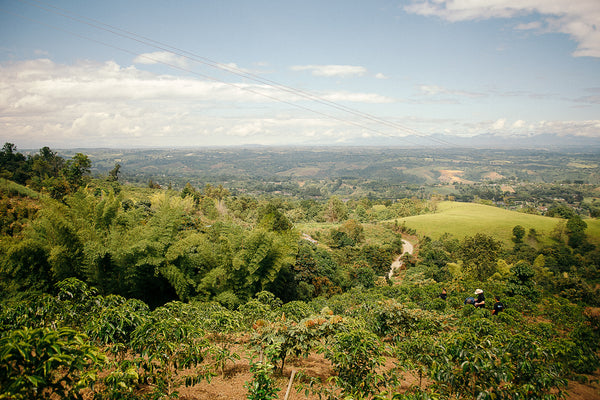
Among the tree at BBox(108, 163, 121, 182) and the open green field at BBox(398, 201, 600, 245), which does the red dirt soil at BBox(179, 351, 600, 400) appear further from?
the tree at BBox(108, 163, 121, 182)

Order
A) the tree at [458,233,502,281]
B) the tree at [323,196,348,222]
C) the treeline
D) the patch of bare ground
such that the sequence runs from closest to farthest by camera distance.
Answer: the tree at [458,233,502,281] → the treeline → the tree at [323,196,348,222] → the patch of bare ground

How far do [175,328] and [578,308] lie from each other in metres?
12.0

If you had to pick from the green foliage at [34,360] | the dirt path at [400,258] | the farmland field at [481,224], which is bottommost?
the dirt path at [400,258]

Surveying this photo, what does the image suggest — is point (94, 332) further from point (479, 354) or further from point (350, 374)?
point (479, 354)

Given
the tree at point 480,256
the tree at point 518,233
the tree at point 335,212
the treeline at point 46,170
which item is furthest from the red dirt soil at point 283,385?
the tree at point 335,212

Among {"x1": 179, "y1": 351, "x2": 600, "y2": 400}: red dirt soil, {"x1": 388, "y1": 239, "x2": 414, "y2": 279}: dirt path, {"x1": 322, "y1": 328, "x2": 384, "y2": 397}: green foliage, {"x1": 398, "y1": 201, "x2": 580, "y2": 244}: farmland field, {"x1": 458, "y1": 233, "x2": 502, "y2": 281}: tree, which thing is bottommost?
{"x1": 388, "y1": 239, "x2": 414, "y2": 279}: dirt path

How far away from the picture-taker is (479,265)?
2059 centimetres

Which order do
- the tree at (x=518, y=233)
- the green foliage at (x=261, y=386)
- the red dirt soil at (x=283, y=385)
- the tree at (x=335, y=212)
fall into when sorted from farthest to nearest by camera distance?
the tree at (x=335, y=212), the tree at (x=518, y=233), the red dirt soil at (x=283, y=385), the green foliage at (x=261, y=386)

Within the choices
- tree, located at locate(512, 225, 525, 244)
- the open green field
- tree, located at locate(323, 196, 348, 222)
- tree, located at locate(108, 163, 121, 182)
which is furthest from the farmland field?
tree, located at locate(108, 163, 121, 182)

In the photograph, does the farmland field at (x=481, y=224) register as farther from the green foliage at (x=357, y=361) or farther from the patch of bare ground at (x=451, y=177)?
the patch of bare ground at (x=451, y=177)

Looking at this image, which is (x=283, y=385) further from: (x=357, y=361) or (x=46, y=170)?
(x=46, y=170)

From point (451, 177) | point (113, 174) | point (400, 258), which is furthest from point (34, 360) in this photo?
point (451, 177)

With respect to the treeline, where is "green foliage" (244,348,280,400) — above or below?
below

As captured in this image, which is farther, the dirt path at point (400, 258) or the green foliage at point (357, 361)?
the dirt path at point (400, 258)
